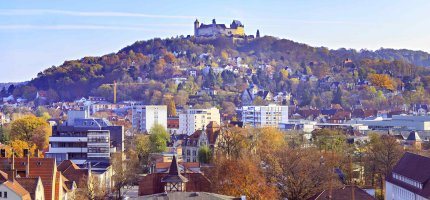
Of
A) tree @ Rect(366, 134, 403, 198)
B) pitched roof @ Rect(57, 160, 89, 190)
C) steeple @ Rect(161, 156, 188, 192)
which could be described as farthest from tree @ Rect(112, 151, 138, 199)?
tree @ Rect(366, 134, 403, 198)

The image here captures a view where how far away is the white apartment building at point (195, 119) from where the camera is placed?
122m

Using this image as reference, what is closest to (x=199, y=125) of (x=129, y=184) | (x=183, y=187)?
(x=129, y=184)

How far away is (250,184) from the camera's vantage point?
152 feet

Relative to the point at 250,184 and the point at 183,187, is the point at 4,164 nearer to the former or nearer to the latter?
the point at 183,187

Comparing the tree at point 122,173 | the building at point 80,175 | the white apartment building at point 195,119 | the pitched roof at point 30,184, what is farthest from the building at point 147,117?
the pitched roof at point 30,184

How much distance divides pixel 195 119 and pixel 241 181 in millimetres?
76505

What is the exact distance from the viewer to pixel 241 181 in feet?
152

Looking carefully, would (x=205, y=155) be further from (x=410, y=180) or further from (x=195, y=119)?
A: (x=195, y=119)

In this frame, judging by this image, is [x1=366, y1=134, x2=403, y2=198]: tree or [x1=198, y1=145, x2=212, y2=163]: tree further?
[x1=198, y1=145, x2=212, y2=163]: tree

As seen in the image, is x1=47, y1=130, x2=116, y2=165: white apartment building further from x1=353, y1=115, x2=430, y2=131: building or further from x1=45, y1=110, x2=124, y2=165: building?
x1=353, y1=115, x2=430, y2=131: building

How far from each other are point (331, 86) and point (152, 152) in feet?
356

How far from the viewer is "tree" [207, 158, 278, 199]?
1768 inches

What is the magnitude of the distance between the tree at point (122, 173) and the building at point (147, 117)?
6165 cm

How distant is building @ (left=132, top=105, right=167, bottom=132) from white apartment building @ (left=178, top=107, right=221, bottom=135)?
4422 millimetres
